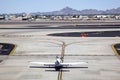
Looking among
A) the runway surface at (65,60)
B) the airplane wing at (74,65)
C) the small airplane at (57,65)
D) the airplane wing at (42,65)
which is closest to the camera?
the runway surface at (65,60)

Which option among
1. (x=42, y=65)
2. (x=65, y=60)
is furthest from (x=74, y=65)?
(x=65, y=60)

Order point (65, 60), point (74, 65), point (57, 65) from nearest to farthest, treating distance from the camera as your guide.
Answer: point (57, 65) → point (74, 65) → point (65, 60)

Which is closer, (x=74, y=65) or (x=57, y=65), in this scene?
(x=57, y=65)

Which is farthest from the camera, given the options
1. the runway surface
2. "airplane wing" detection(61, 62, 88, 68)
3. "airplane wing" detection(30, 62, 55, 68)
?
"airplane wing" detection(30, 62, 55, 68)

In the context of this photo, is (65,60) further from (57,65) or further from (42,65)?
(57,65)

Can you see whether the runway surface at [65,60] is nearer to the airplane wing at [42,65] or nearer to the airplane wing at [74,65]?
the airplane wing at [74,65]

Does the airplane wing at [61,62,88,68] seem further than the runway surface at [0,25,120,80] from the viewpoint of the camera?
Yes

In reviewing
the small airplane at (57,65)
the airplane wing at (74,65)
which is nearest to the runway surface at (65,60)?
the airplane wing at (74,65)

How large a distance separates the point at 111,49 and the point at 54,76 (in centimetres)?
3062

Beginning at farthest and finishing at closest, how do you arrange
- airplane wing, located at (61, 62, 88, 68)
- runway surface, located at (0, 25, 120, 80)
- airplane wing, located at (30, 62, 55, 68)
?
airplane wing, located at (30, 62, 55, 68) → airplane wing, located at (61, 62, 88, 68) → runway surface, located at (0, 25, 120, 80)

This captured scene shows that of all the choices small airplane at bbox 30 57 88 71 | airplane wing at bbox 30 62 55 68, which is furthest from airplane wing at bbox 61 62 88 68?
airplane wing at bbox 30 62 55 68

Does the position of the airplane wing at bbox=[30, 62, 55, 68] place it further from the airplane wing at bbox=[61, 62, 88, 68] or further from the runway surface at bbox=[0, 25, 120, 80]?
the airplane wing at bbox=[61, 62, 88, 68]

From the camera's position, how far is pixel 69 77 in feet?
143

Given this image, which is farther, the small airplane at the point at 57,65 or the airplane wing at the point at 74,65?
the airplane wing at the point at 74,65
